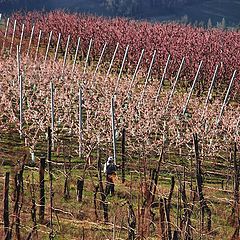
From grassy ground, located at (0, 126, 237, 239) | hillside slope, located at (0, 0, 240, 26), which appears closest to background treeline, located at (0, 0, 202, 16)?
hillside slope, located at (0, 0, 240, 26)

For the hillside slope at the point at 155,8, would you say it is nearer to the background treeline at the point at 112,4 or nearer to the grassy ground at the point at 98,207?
the background treeline at the point at 112,4

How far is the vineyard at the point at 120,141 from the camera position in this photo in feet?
20.7

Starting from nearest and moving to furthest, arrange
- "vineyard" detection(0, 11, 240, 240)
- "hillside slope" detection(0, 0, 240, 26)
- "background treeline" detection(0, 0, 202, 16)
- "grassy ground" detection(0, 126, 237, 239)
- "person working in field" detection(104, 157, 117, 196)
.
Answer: "vineyard" detection(0, 11, 240, 240) < "grassy ground" detection(0, 126, 237, 239) < "person working in field" detection(104, 157, 117, 196) < "background treeline" detection(0, 0, 202, 16) < "hillside slope" detection(0, 0, 240, 26)

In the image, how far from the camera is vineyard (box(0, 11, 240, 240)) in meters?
6.30

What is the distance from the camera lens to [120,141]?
1291 cm

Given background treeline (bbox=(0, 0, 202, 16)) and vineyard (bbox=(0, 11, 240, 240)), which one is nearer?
vineyard (bbox=(0, 11, 240, 240))

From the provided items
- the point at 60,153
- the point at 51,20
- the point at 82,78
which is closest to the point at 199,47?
the point at 82,78

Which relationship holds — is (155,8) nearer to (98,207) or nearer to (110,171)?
(110,171)

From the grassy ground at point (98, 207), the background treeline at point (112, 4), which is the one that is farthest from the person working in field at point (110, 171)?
the background treeline at point (112, 4)

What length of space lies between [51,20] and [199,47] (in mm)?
10773

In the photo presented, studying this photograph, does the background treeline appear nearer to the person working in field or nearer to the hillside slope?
the hillside slope

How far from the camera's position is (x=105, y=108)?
44.0 feet

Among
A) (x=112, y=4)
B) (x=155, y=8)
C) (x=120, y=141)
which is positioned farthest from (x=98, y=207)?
(x=155, y=8)

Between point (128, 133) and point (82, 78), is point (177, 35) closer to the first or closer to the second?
point (82, 78)
